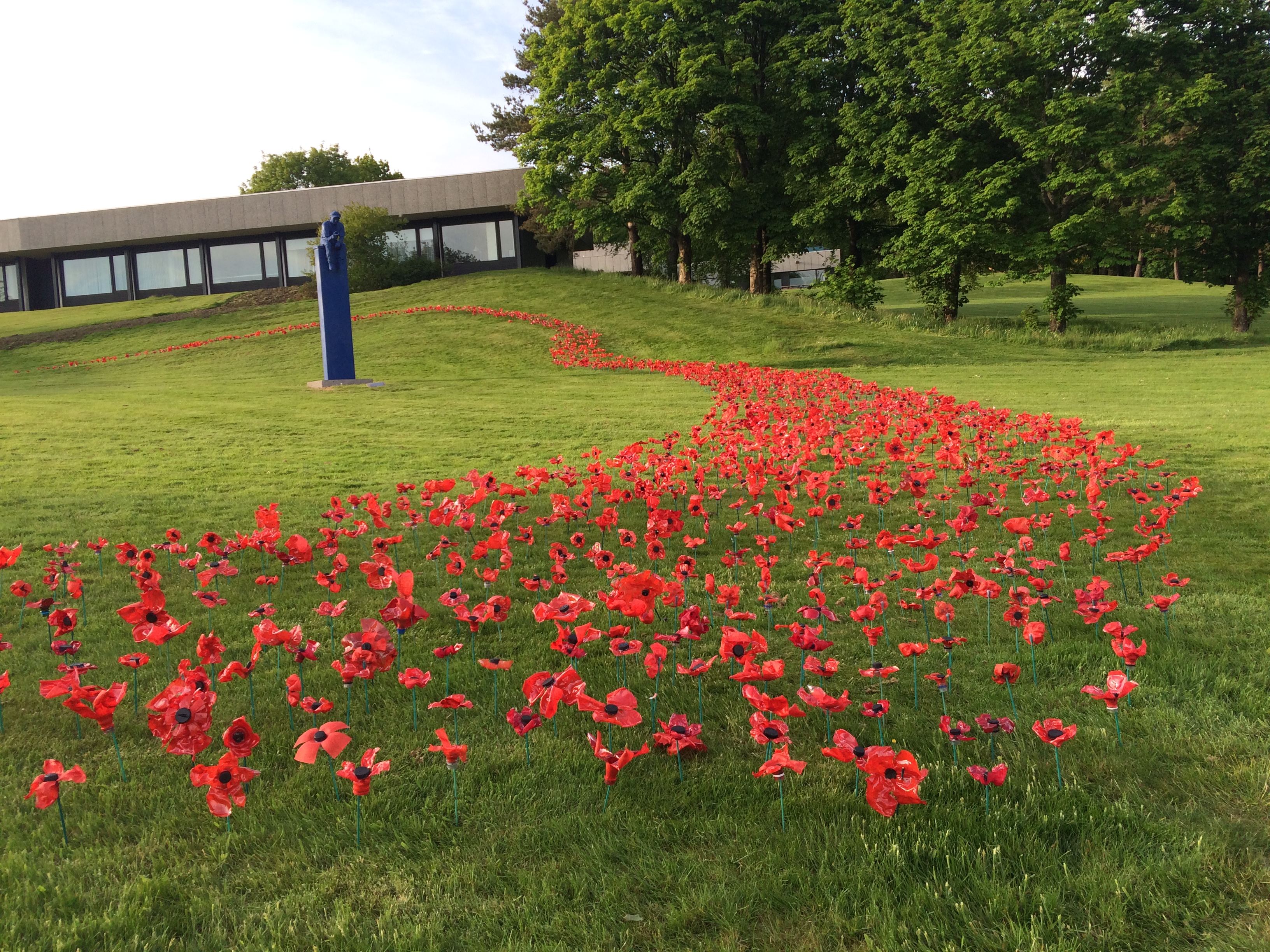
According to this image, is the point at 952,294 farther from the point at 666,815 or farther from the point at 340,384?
the point at 666,815

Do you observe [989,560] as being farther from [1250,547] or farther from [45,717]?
[45,717]

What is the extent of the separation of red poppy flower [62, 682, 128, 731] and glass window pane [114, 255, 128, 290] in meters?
55.7

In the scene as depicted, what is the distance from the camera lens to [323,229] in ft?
64.6

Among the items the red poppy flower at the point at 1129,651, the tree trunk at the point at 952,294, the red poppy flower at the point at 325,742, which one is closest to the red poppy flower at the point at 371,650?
the red poppy flower at the point at 325,742

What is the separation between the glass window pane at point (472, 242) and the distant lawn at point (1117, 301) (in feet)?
76.1

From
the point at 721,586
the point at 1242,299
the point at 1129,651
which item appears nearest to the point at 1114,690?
the point at 1129,651

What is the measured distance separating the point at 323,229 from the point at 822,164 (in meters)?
19.9

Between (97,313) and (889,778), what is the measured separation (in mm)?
48166

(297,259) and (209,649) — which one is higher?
(297,259)

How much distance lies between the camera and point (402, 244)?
45.6m

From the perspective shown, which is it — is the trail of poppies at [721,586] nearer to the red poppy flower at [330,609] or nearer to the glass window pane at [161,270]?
the red poppy flower at [330,609]

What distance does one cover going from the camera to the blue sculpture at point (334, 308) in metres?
19.4

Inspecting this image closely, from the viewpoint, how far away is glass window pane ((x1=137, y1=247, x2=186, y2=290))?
48000mm

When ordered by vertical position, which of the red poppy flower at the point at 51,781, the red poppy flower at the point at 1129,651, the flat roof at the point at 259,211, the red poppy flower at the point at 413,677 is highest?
the flat roof at the point at 259,211
